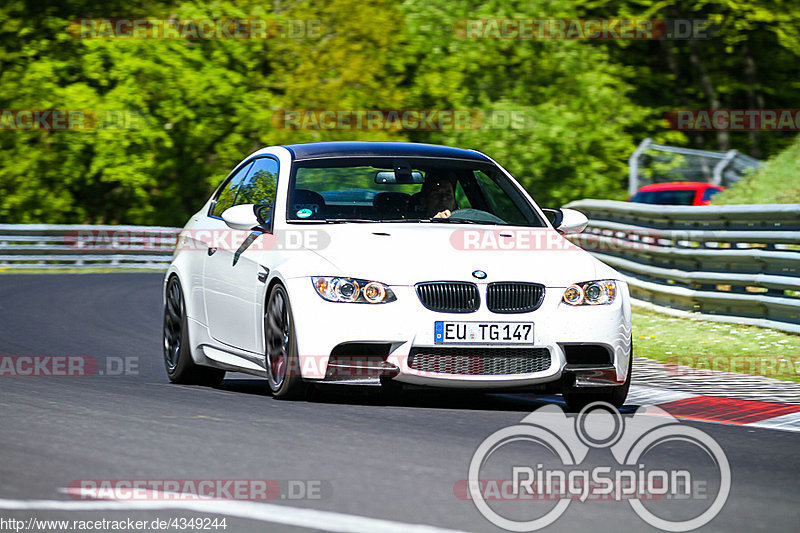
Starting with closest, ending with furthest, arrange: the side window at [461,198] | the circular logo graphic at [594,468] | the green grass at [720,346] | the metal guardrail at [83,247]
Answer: the circular logo graphic at [594,468] < the side window at [461,198] < the green grass at [720,346] < the metal guardrail at [83,247]

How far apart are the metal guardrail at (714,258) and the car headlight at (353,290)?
5886mm

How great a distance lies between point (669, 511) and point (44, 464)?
2644 millimetres

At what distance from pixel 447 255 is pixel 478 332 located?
55 cm

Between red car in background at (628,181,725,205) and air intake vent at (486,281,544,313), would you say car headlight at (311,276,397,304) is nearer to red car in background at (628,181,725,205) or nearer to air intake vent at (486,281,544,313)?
air intake vent at (486,281,544,313)

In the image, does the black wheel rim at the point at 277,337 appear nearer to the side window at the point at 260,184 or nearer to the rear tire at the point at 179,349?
the side window at the point at 260,184

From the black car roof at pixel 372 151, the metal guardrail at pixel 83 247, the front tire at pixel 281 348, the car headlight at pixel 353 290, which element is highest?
the black car roof at pixel 372 151

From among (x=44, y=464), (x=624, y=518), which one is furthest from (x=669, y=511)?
(x=44, y=464)

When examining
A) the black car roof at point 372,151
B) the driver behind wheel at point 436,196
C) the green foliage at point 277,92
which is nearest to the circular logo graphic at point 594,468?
the driver behind wheel at point 436,196

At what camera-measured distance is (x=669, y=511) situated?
5648 mm

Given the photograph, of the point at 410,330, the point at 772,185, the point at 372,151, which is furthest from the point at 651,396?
the point at 772,185

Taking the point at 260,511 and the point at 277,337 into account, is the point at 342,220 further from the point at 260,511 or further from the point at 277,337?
the point at 260,511

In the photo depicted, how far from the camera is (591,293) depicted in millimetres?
8625

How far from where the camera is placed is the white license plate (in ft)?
27.1

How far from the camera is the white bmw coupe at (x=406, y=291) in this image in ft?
27.3
